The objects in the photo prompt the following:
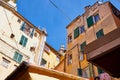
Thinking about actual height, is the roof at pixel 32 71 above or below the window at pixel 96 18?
below

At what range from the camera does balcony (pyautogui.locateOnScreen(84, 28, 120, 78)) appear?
228 centimetres

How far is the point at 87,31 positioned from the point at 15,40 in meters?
9.16

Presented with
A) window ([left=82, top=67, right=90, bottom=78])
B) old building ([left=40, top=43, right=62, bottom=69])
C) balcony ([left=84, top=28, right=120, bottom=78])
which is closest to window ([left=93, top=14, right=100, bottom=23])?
Answer: window ([left=82, top=67, right=90, bottom=78])

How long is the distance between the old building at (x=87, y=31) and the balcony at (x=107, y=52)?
42.6ft

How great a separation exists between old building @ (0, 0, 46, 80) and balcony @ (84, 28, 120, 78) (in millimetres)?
18002

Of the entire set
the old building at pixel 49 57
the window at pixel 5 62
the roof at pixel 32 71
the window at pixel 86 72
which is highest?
the old building at pixel 49 57

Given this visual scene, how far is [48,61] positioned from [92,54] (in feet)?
87.8

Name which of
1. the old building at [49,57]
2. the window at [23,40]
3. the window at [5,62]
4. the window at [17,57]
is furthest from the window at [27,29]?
the window at [5,62]

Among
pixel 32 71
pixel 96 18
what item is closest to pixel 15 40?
pixel 96 18

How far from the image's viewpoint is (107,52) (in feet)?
7.60

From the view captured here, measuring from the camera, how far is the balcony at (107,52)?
2.28 m

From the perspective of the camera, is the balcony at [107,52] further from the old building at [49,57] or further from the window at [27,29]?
the old building at [49,57]

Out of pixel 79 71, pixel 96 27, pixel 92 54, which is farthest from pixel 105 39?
pixel 96 27

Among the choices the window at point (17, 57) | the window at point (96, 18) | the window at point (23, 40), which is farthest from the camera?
the window at point (23, 40)
